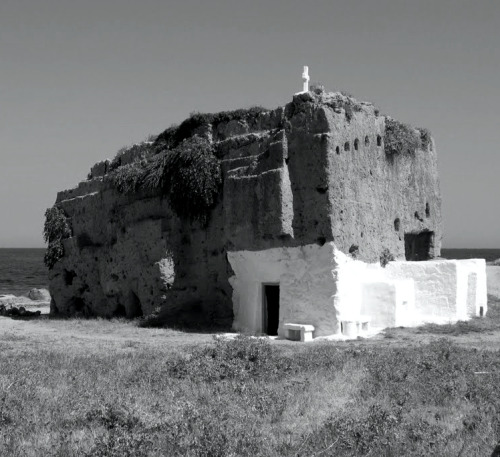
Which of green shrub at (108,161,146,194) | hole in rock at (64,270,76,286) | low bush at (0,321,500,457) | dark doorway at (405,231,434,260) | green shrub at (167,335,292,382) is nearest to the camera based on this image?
low bush at (0,321,500,457)

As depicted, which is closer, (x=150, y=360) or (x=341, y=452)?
(x=341, y=452)

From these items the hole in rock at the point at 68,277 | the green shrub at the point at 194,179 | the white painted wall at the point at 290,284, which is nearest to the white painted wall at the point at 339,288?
the white painted wall at the point at 290,284

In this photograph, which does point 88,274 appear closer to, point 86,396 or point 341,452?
point 86,396

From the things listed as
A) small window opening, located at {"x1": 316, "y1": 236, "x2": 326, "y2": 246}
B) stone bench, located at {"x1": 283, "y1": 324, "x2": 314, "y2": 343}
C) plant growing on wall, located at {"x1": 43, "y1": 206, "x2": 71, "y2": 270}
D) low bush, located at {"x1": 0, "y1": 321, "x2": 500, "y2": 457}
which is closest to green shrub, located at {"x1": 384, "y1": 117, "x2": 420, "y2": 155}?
small window opening, located at {"x1": 316, "y1": 236, "x2": 326, "y2": 246}

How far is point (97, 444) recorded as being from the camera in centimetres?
777

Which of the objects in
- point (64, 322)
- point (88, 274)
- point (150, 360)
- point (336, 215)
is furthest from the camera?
point (88, 274)

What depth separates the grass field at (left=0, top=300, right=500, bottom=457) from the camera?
8.02m

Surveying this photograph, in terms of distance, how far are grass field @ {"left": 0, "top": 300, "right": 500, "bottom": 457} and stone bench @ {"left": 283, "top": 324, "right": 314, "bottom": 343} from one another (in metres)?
1.67

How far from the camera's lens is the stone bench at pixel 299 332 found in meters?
17.5

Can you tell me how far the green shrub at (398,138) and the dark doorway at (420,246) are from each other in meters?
3.25

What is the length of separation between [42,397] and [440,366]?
7.09 metres

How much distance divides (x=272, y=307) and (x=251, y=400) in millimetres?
9946

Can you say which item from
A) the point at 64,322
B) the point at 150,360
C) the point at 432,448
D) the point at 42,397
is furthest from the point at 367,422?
the point at 64,322

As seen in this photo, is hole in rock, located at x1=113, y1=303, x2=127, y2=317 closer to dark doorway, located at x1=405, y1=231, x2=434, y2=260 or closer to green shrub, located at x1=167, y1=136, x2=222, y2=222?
green shrub, located at x1=167, y1=136, x2=222, y2=222
